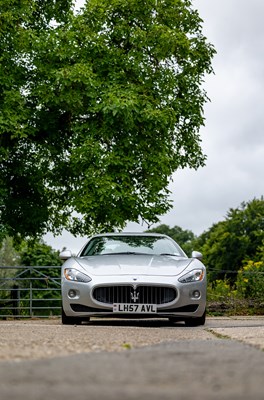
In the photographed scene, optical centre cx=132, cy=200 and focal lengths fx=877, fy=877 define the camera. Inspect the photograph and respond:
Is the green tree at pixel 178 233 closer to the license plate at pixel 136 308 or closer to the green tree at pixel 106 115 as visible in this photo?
the green tree at pixel 106 115

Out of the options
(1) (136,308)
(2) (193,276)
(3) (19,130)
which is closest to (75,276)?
(1) (136,308)

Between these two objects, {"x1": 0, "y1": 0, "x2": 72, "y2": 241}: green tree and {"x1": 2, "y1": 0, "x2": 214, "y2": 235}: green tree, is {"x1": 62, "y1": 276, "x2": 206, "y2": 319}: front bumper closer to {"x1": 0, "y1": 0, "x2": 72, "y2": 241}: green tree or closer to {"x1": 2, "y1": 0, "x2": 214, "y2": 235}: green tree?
{"x1": 2, "y1": 0, "x2": 214, "y2": 235}: green tree

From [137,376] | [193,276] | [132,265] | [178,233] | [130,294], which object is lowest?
[137,376]

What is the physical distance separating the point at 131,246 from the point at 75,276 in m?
1.53

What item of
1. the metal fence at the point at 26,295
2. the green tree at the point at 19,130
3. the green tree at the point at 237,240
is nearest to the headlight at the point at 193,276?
the metal fence at the point at 26,295

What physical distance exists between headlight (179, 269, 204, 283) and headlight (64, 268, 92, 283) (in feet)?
4.25

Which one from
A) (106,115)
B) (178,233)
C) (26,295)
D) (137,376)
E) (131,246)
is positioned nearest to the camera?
(137,376)

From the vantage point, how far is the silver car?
1184cm

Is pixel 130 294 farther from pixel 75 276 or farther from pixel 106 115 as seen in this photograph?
pixel 106 115

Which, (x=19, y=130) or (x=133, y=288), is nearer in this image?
(x=133, y=288)

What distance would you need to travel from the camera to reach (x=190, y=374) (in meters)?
4.04

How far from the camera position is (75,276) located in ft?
39.9

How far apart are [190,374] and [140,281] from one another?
7753mm

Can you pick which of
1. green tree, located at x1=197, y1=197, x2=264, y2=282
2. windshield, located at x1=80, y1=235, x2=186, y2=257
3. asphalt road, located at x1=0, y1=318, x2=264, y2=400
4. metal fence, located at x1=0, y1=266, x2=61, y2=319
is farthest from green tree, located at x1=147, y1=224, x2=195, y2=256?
asphalt road, located at x1=0, y1=318, x2=264, y2=400
